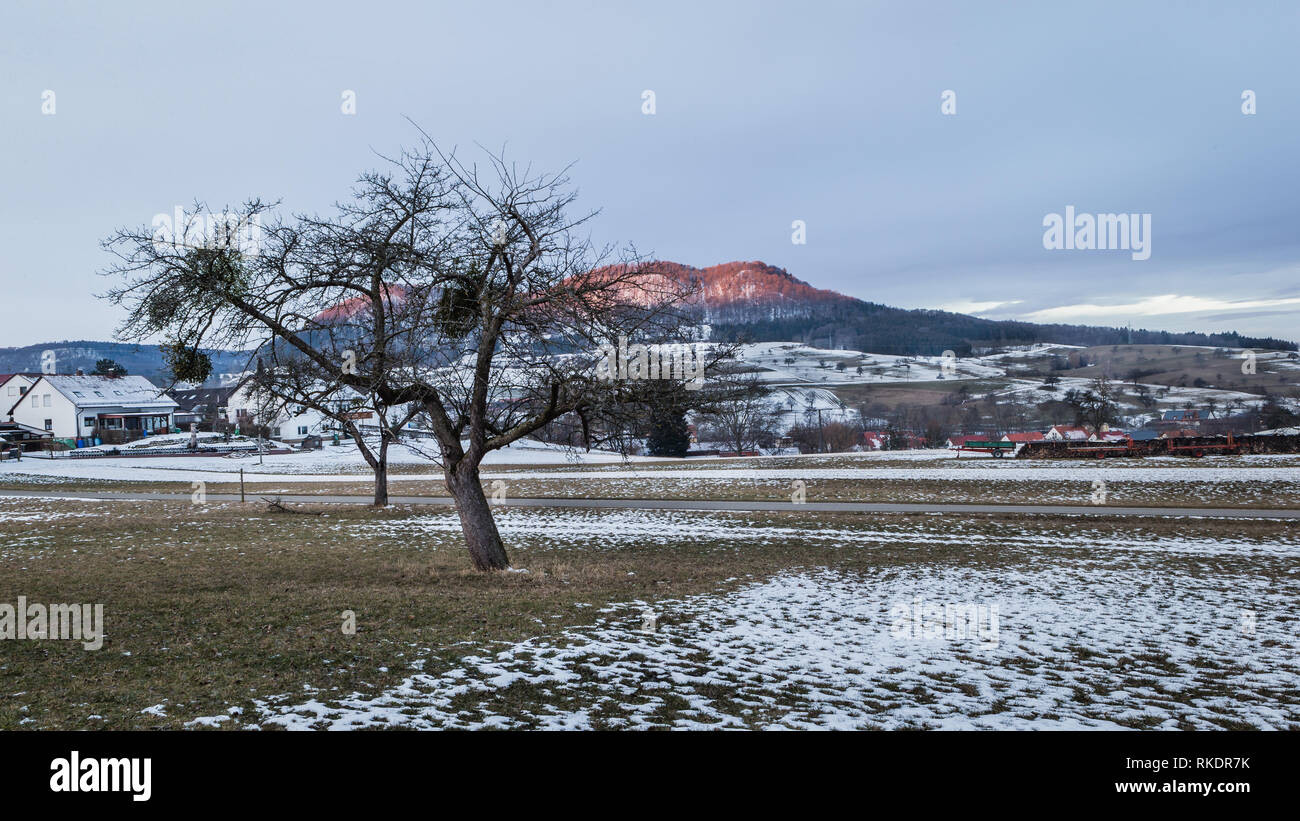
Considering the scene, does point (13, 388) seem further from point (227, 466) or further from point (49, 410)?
point (227, 466)

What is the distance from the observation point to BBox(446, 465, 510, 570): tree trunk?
1304cm

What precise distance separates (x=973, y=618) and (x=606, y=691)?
6179 mm

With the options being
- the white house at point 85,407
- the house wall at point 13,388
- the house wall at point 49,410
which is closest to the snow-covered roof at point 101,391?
the white house at point 85,407

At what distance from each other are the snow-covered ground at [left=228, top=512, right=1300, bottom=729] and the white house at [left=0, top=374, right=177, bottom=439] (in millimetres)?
87951

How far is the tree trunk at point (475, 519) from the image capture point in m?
13.0

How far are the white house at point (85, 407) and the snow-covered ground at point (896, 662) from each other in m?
88.0

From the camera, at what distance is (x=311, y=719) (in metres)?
5.75

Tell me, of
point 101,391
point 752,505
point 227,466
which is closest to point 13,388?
point 101,391

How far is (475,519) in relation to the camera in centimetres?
1329

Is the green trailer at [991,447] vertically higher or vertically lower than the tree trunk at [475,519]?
lower

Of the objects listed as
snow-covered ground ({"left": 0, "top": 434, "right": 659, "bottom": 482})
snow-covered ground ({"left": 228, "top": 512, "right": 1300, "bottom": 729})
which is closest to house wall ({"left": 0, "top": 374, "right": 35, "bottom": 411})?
snow-covered ground ({"left": 0, "top": 434, "right": 659, "bottom": 482})

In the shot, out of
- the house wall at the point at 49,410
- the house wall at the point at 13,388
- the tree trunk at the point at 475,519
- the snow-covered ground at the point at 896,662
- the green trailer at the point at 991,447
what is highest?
the house wall at the point at 13,388

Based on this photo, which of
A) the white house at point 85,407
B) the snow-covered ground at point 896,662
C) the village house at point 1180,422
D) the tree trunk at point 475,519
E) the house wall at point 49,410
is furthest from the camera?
the white house at point 85,407

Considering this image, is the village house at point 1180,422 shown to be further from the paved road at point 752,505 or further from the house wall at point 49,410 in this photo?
the house wall at point 49,410
